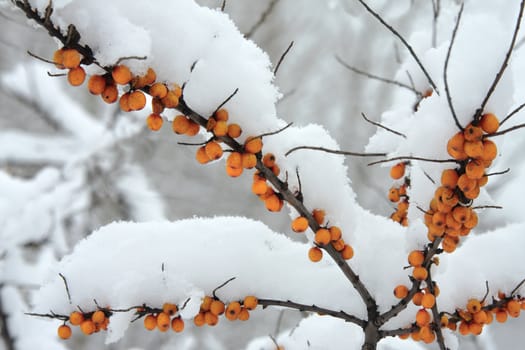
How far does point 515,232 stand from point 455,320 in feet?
1.86

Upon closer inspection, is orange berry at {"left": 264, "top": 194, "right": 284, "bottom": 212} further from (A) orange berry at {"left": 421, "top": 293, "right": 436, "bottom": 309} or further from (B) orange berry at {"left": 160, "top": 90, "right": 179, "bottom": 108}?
(A) orange berry at {"left": 421, "top": 293, "right": 436, "bottom": 309}

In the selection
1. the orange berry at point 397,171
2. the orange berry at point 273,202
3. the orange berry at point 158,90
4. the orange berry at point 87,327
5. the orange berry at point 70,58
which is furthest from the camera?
the orange berry at point 397,171

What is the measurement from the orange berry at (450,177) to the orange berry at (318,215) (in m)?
0.42

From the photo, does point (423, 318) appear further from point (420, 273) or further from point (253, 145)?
point (253, 145)

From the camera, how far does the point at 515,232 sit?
1.87 m

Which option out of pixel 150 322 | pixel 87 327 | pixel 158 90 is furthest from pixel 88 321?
pixel 158 90

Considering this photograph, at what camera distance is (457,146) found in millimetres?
1030

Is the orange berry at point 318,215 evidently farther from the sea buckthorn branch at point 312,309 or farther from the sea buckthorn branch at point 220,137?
the sea buckthorn branch at point 312,309

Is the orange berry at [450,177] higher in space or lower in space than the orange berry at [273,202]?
higher

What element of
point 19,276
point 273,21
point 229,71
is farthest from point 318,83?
point 229,71

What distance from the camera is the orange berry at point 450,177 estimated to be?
43.1 inches

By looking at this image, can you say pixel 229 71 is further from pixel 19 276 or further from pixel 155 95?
pixel 19 276

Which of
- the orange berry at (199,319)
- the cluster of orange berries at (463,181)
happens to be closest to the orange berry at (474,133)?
the cluster of orange berries at (463,181)

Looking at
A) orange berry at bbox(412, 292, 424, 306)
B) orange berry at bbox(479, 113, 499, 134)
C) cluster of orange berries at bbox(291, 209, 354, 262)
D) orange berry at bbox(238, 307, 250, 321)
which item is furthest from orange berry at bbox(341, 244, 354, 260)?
orange berry at bbox(479, 113, 499, 134)
